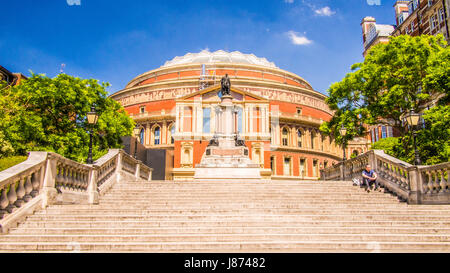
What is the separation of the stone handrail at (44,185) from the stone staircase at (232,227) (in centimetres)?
39

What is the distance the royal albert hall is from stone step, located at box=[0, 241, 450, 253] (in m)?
39.1

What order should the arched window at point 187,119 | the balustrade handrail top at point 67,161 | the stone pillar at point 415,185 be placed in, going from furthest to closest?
the arched window at point 187,119 < the stone pillar at point 415,185 < the balustrade handrail top at point 67,161

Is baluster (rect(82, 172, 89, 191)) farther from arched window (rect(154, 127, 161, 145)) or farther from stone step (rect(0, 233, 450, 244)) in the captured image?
arched window (rect(154, 127, 161, 145))

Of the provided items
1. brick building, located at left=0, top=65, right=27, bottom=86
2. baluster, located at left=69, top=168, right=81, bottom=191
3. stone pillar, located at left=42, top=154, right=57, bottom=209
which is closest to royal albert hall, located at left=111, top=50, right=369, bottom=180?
brick building, located at left=0, top=65, right=27, bottom=86

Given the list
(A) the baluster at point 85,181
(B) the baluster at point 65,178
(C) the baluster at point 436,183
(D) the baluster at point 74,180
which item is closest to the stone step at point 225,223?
(B) the baluster at point 65,178

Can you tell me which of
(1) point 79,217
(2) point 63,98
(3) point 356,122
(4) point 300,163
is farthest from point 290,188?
(4) point 300,163

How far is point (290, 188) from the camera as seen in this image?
618 inches

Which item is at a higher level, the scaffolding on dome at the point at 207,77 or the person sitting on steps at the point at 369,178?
the scaffolding on dome at the point at 207,77

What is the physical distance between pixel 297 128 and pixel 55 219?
5629 centimetres

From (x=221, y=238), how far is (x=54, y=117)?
25.4 metres

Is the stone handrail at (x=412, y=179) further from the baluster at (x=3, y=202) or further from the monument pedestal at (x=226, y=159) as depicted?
the baluster at (x=3, y=202)

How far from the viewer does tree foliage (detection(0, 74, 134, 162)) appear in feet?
88.3

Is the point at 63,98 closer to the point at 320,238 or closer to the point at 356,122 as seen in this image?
the point at 356,122

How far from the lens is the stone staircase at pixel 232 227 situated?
25.6ft
